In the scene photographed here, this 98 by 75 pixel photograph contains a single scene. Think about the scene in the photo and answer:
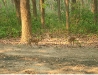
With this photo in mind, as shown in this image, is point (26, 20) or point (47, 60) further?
point (26, 20)

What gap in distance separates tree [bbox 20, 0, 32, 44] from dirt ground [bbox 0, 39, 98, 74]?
2240 millimetres

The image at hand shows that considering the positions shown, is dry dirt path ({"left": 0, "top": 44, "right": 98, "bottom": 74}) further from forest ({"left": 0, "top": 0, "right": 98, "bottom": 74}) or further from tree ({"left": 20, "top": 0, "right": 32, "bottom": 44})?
tree ({"left": 20, "top": 0, "right": 32, "bottom": 44})

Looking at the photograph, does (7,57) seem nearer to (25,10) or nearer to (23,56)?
(23,56)

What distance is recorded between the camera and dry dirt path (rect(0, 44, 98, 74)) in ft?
32.6

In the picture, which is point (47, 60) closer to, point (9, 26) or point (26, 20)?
point (26, 20)

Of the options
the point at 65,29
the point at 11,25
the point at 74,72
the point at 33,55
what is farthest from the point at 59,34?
the point at 74,72

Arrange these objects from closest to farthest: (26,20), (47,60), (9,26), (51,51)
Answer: (47,60), (51,51), (26,20), (9,26)

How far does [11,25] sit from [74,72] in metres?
16.6

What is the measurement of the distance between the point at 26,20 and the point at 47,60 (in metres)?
5.89

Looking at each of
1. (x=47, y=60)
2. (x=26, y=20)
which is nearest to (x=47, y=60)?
(x=47, y=60)

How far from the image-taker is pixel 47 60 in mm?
11766

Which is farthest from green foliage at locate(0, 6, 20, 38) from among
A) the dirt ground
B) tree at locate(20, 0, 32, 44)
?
the dirt ground

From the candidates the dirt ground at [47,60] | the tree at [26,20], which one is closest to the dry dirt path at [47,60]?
the dirt ground at [47,60]

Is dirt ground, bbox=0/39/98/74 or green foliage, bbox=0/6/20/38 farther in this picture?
green foliage, bbox=0/6/20/38
